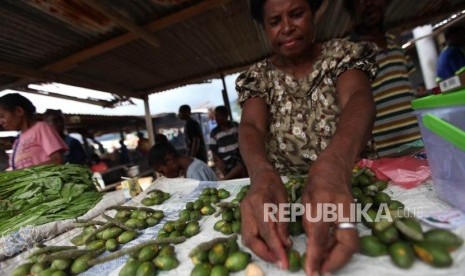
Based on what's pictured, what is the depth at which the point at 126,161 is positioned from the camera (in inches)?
620

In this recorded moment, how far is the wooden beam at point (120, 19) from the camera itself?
3.52m

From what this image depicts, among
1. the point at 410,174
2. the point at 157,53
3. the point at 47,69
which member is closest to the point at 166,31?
the point at 157,53

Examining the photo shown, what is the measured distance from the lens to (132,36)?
4559 mm

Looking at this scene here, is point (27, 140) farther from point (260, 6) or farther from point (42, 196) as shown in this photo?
point (260, 6)

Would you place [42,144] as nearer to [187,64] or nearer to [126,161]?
[187,64]

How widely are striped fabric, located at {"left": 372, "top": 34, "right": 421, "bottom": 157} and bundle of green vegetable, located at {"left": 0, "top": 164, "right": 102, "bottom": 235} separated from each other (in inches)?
116

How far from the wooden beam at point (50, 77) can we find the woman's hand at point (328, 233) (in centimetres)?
504

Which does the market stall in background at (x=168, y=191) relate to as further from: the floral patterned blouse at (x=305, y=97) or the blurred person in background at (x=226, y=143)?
the blurred person in background at (x=226, y=143)

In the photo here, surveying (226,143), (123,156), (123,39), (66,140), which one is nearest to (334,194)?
(123,39)

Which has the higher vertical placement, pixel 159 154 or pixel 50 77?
pixel 50 77

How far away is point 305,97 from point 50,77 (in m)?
4.90

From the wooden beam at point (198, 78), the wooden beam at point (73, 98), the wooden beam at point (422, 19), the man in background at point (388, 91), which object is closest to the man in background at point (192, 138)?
the wooden beam at point (198, 78)

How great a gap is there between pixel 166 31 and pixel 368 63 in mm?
3736

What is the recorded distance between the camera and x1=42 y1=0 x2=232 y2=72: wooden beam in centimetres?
424
